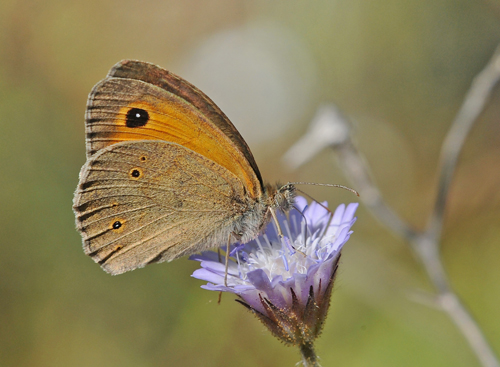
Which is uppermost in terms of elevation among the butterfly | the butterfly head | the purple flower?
the butterfly

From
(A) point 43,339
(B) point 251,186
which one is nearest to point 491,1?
(B) point 251,186

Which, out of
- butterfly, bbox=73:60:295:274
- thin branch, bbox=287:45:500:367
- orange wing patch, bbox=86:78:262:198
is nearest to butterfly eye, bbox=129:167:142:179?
butterfly, bbox=73:60:295:274

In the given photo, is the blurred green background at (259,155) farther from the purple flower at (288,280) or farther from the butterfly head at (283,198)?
the butterfly head at (283,198)

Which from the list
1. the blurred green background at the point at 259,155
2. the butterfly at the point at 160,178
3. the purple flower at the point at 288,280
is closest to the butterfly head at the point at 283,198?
the butterfly at the point at 160,178

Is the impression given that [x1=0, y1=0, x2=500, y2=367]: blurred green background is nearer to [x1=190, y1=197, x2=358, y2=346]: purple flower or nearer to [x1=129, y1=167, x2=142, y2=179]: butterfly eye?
[x1=190, y1=197, x2=358, y2=346]: purple flower

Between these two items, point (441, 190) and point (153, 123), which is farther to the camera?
point (441, 190)

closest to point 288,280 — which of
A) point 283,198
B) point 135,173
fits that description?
point 283,198

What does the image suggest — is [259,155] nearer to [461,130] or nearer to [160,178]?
[461,130]
